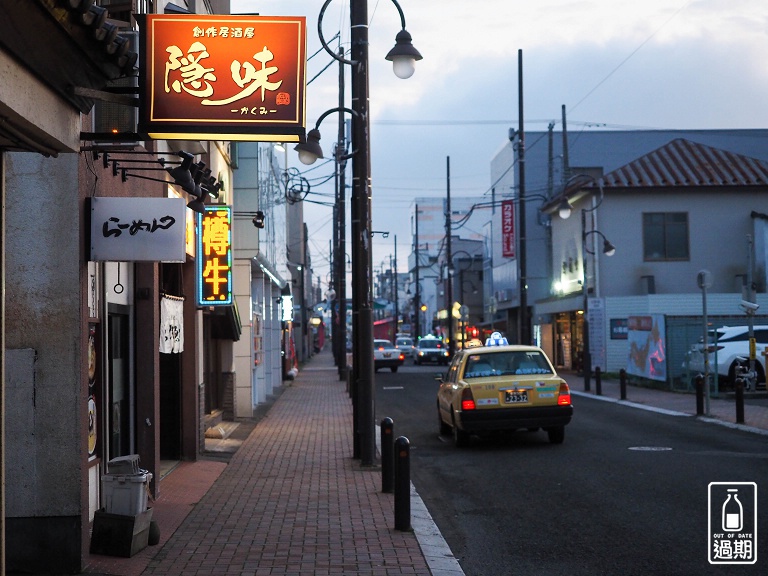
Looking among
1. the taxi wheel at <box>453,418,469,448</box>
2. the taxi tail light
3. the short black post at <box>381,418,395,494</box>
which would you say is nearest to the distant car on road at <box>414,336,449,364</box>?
the taxi wheel at <box>453,418,469,448</box>

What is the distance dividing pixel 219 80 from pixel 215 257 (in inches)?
360

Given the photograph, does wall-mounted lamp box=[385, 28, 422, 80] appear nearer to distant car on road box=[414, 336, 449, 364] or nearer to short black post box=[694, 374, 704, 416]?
short black post box=[694, 374, 704, 416]

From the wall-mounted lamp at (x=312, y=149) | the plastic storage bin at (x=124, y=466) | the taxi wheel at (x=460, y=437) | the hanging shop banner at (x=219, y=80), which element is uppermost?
the wall-mounted lamp at (x=312, y=149)

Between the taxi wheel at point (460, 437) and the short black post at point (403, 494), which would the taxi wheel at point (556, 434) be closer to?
the taxi wheel at point (460, 437)

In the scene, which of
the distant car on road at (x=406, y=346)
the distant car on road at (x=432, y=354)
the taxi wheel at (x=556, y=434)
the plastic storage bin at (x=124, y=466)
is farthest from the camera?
the distant car on road at (x=406, y=346)

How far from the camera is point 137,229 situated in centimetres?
889

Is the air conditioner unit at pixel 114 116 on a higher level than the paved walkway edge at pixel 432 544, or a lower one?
higher

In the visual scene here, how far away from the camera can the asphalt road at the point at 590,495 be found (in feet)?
28.1

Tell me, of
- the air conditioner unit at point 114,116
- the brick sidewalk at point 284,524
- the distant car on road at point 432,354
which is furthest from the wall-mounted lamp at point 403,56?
the distant car on road at point 432,354

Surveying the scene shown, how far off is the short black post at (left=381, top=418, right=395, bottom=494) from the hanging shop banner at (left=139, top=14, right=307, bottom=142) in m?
4.59

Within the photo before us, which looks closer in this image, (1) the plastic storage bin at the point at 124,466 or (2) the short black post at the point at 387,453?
(1) the plastic storage bin at the point at 124,466

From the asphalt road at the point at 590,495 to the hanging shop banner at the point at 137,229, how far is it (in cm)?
386

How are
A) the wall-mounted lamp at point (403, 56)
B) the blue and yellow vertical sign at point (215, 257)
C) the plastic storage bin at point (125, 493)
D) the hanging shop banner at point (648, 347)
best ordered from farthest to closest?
the hanging shop banner at point (648, 347), the blue and yellow vertical sign at point (215, 257), the wall-mounted lamp at point (403, 56), the plastic storage bin at point (125, 493)

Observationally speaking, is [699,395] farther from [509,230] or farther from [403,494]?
[509,230]
